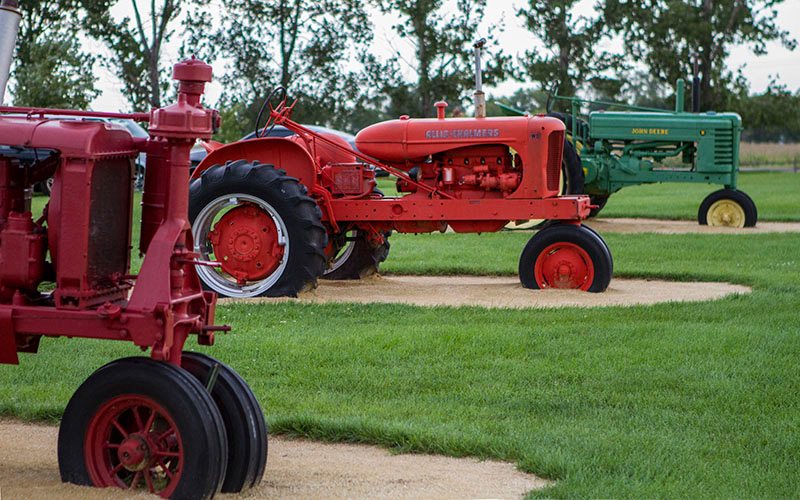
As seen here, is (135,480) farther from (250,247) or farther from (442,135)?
(442,135)

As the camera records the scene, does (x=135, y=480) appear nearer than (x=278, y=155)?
Yes

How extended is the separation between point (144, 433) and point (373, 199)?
6.92 metres

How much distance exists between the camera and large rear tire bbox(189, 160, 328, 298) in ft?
35.6

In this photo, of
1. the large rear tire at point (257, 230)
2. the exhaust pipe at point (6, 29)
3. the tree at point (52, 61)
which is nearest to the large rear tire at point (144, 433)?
the exhaust pipe at point (6, 29)

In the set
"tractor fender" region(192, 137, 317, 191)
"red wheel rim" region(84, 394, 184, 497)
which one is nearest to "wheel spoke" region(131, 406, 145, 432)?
"red wheel rim" region(84, 394, 184, 497)

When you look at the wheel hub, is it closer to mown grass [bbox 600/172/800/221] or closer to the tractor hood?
the tractor hood

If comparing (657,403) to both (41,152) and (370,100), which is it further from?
(370,100)

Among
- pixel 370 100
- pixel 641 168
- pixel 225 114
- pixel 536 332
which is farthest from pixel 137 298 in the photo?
pixel 370 100

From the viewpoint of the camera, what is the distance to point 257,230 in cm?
1109

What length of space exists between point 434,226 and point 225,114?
27494 mm

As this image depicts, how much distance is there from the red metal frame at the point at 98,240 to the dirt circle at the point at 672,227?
13396mm

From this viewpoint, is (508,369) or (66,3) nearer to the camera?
(508,369)

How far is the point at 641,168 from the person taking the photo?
63.6 ft

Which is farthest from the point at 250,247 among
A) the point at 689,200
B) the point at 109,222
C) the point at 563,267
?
the point at 689,200
